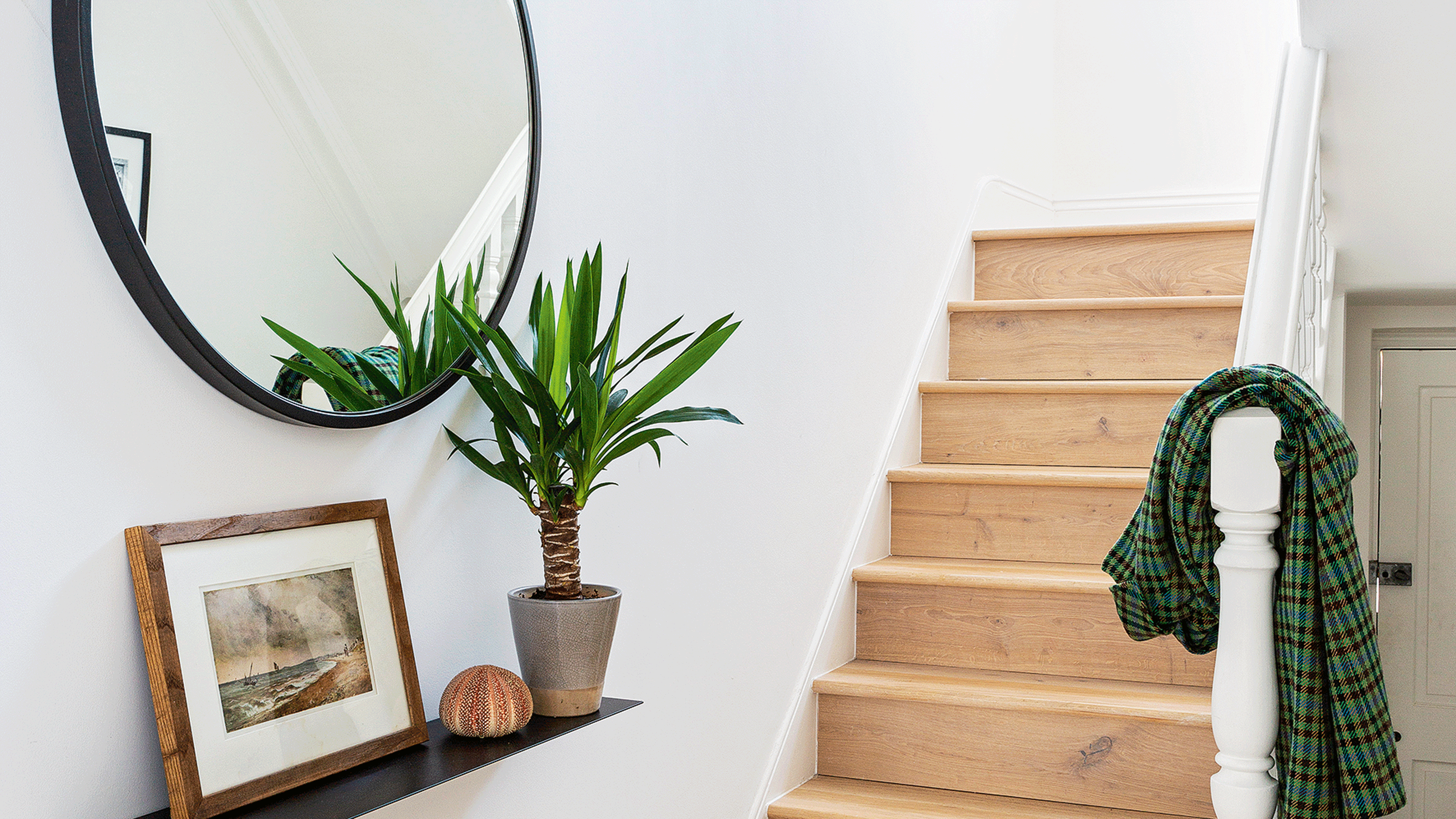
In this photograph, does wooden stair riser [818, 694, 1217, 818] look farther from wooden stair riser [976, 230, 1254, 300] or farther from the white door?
the white door

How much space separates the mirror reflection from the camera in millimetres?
850

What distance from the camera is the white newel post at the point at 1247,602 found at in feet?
A: 3.29

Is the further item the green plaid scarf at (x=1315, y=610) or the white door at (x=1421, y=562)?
the white door at (x=1421, y=562)

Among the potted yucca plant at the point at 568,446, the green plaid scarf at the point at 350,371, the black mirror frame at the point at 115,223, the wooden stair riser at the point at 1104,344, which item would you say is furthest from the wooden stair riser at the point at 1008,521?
→ the black mirror frame at the point at 115,223

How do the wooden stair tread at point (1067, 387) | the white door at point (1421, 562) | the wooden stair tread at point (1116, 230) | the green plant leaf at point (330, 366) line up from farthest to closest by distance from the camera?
1. the white door at point (1421, 562)
2. the wooden stair tread at point (1116, 230)
3. the wooden stair tread at point (1067, 387)
4. the green plant leaf at point (330, 366)

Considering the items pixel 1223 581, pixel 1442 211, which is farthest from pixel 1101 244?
pixel 1223 581

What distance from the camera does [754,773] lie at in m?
Result: 1.88

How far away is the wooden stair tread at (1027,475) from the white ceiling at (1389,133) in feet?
2.48

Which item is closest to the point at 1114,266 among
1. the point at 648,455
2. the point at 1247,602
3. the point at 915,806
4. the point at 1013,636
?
the point at 1013,636

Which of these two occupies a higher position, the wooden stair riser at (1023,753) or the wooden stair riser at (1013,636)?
the wooden stair riser at (1013,636)

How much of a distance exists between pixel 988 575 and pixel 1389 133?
113 centimetres

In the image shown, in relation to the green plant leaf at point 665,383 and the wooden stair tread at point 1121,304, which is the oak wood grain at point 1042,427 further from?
the green plant leaf at point 665,383

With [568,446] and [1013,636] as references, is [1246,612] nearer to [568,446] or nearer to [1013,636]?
[568,446]

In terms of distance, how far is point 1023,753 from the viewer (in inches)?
76.1
